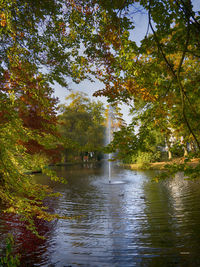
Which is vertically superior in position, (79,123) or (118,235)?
(79,123)

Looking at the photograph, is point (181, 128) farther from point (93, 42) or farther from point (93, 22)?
point (93, 22)

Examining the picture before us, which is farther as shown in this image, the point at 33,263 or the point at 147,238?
the point at 147,238

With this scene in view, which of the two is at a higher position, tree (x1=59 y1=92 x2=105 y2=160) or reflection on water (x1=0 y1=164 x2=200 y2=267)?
tree (x1=59 y1=92 x2=105 y2=160)

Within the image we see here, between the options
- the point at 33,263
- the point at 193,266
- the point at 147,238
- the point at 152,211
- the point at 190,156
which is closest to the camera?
the point at 190,156

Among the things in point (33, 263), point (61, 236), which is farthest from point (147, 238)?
point (33, 263)

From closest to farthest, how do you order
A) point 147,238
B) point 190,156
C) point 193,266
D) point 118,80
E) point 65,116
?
point 190,156
point 193,266
point 118,80
point 147,238
point 65,116

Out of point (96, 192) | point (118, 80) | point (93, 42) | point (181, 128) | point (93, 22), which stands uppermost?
point (93, 22)

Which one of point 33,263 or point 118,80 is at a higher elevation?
point 118,80

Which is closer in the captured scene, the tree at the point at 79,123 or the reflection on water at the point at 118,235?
the reflection on water at the point at 118,235

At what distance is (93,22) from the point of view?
476 cm

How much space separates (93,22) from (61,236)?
5132 millimetres

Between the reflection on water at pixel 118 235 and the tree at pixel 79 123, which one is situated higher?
the tree at pixel 79 123

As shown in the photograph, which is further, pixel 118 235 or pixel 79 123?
pixel 79 123

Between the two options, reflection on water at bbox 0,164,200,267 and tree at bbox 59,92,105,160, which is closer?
reflection on water at bbox 0,164,200,267
